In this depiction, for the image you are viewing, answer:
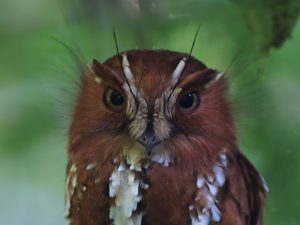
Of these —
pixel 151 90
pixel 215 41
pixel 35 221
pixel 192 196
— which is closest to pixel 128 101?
pixel 151 90

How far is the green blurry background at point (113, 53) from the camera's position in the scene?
2258 millimetres

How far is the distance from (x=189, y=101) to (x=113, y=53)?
0.32 m

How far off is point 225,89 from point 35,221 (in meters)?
0.66

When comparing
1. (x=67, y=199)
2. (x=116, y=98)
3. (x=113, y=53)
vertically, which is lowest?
(x=67, y=199)

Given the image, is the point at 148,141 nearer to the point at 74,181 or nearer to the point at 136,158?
the point at 136,158

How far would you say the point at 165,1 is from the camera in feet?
7.58

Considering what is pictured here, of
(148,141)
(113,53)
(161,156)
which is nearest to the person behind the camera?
(148,141)

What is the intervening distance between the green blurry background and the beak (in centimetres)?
25

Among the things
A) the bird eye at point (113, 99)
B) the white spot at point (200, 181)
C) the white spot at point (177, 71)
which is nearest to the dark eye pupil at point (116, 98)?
the bird eye at point (113, 99)

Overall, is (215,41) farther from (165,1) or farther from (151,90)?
(151,90)

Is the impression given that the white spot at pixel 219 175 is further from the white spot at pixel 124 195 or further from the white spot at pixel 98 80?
the white spot at pixel 98 80

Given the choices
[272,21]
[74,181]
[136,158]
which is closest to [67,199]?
[74,181]

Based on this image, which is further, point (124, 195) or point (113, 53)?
point (113, 53)

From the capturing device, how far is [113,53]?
236 cm
